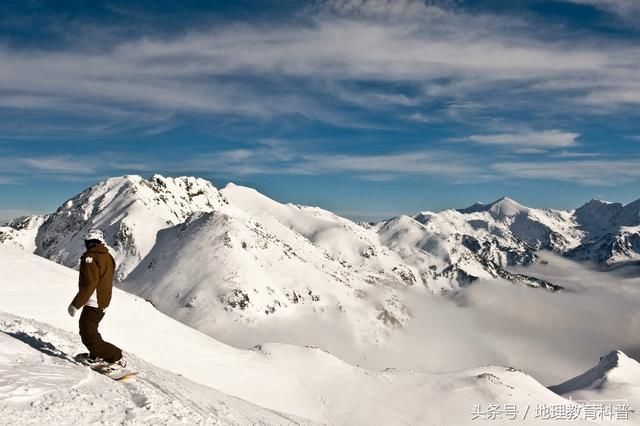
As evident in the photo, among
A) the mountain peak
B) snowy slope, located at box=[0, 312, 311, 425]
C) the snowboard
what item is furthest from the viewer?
the mountain peak

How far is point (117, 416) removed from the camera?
995 cm

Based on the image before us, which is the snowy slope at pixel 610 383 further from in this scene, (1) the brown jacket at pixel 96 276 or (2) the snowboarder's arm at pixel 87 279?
(2) the snowboarder's arm at pixel 87 279

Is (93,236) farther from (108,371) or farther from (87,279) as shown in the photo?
(108,371)

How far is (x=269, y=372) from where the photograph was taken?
31.6 meters

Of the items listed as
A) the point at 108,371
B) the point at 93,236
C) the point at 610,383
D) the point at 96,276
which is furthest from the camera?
the point at 610,383

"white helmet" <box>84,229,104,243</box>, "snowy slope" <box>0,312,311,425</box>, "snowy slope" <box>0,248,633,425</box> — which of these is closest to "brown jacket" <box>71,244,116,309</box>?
"white helmet" <box>84,229,104,243</box>

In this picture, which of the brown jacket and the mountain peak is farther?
the mountain peak

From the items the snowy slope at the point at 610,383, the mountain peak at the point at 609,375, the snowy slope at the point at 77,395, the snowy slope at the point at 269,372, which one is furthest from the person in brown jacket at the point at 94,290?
the mountain peak at the point at 609,375

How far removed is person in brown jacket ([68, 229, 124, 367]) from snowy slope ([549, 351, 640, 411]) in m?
84.0

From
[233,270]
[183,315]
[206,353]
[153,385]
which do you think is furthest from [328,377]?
[233,270]

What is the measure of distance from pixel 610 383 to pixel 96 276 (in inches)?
4035

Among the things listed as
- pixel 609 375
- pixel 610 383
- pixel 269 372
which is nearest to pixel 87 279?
pixel 269 372

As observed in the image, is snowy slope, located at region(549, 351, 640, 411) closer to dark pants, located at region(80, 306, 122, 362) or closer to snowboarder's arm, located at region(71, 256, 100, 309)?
dark pants, located at region(80, 306, 122, 362)

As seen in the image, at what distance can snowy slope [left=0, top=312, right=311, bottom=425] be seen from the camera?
31.3 feet
